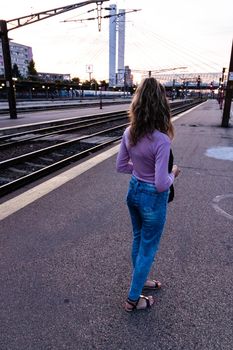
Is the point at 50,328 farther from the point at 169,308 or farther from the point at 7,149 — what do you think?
the point at 7,149

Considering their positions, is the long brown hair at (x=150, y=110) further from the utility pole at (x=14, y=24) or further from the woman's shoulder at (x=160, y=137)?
the utility pole at (x=14, y=24)

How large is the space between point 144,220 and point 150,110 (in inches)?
33.0

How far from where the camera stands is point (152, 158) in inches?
87.6

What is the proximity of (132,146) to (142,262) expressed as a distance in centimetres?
96

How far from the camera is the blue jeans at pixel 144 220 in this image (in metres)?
2.32

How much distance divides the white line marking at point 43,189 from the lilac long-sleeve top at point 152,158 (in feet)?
9.17

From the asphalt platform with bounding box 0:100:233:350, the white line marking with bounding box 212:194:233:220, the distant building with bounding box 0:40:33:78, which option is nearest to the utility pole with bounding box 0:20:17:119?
the asphalt platform with bounding box 0:100:233:350

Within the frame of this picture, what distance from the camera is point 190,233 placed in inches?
157

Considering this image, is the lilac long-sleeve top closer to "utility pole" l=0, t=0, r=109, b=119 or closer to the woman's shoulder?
the woman's shoulder

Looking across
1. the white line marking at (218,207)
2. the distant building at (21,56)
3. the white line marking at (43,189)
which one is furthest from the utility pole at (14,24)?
the distant building at (21,56)

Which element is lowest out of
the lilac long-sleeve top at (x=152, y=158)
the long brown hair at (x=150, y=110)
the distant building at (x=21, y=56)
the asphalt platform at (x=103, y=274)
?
the asphalt platform at (x=103, y=274)

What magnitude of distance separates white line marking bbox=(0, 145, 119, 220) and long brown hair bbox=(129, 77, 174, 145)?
298cm

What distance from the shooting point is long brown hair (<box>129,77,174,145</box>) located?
2.15 metres

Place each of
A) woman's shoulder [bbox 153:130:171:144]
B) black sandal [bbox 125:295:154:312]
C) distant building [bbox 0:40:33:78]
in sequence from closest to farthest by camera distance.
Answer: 1. woman's shoulder [bbox 153:130:171:144]
2. black sandal [bbox 125:295:154:312]
3. distant building [bbox 0:40:33:78]
